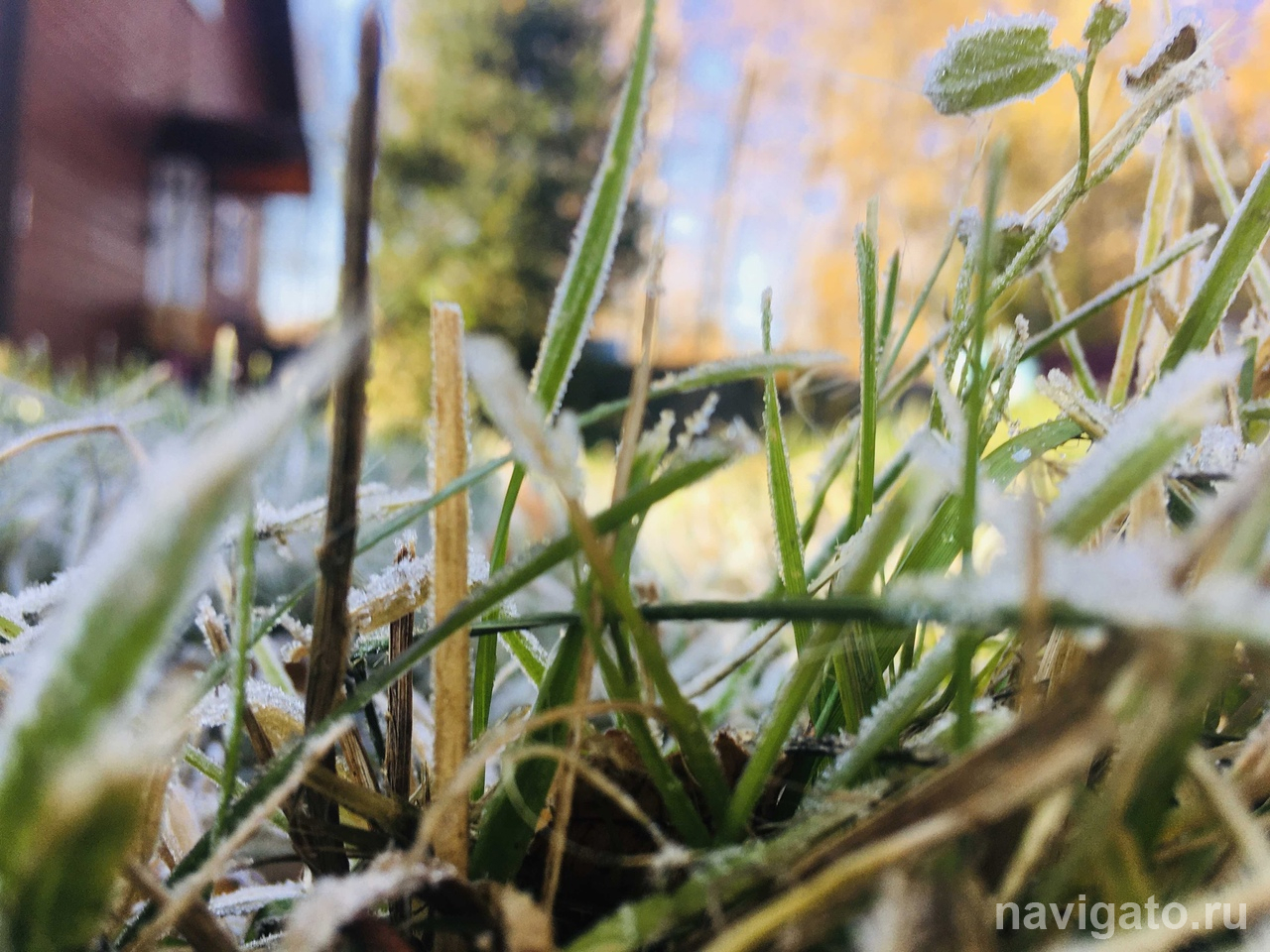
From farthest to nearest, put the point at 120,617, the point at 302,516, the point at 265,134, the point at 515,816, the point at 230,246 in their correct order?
the point at 230,246 → the point at 265,134 → the point at 302,516 → the point at 515,816 → the point at 120,617

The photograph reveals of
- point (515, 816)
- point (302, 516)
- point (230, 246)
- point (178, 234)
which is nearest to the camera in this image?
point (515, 816)

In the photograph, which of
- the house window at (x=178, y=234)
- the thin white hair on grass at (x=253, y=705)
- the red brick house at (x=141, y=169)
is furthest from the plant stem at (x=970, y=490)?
the house window at (x=178, y=234)

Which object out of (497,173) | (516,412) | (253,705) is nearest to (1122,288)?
(516,412)

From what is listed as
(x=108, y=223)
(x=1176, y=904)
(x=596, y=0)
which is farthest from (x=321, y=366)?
(x=596, y=0)

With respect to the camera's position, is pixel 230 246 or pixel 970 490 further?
pixel 230 246

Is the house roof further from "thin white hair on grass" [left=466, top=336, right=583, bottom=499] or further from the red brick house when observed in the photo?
"thin white hair on grass" [left=466, top=336, right=583, bottom=499]

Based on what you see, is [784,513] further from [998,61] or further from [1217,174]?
[1217,174]
